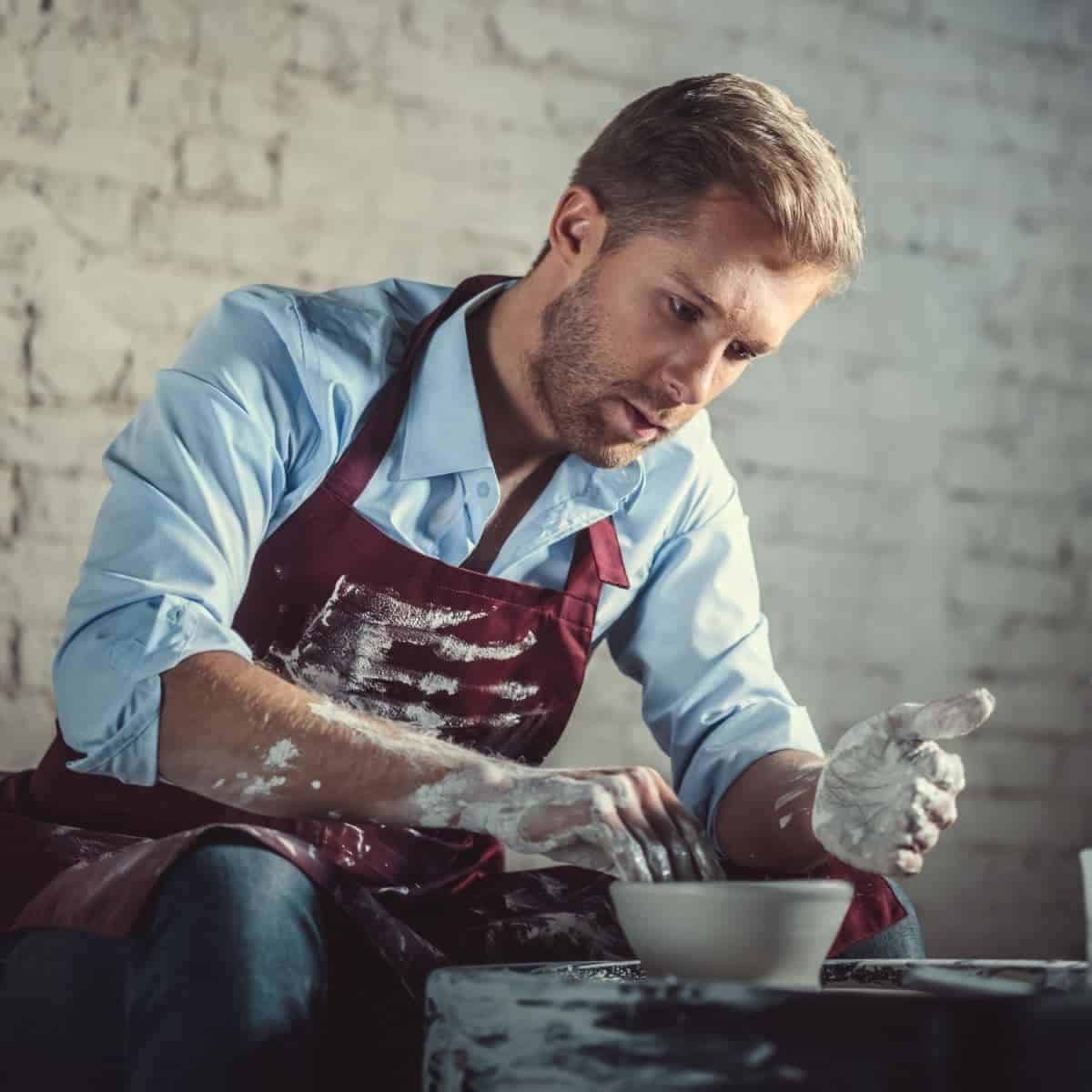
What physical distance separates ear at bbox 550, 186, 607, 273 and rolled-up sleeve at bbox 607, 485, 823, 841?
30 centimetres

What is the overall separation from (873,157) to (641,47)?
1.32 ft

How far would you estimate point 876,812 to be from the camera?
988 millimetres

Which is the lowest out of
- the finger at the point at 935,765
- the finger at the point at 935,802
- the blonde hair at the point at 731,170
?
the finger at the point at 935,802

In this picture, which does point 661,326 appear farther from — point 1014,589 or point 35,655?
point 1014,589

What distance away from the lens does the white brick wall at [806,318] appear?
1772mm

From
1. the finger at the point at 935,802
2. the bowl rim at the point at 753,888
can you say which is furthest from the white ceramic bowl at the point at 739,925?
the finger at the point at 935,802

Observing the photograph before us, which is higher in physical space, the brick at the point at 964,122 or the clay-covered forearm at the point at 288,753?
the brick at the point at 964,122

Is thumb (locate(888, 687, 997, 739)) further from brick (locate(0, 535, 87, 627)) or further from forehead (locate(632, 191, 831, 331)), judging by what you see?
brick (locate(0, 535, 87, 627))

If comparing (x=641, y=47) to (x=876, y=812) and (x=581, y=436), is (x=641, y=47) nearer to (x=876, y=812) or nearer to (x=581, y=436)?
(x=581, y=436)

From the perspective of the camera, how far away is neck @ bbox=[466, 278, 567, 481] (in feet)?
4.44

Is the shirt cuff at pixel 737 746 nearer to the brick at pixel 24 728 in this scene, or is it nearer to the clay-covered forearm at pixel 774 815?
the clay-covered forearm at pixel 774 815

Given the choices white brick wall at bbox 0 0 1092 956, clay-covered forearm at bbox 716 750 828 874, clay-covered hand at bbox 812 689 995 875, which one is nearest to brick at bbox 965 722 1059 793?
white brick wall at bbox 0 0 1092 956

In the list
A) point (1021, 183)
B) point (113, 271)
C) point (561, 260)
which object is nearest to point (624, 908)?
point (561, 260)

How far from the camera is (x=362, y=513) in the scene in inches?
48.8
